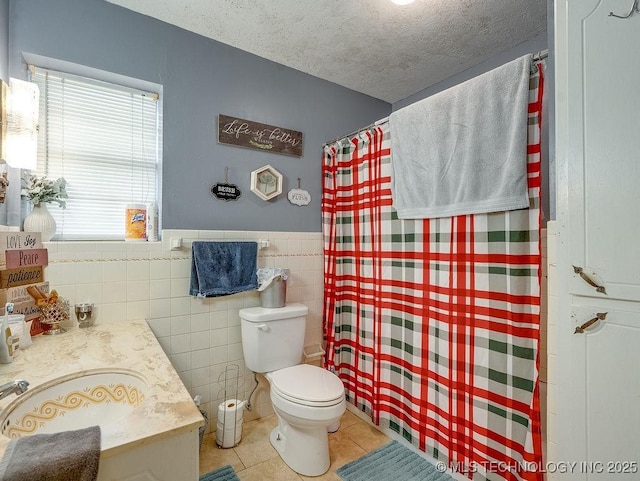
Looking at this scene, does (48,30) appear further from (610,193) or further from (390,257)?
(610,193)

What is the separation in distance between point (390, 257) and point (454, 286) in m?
0.41

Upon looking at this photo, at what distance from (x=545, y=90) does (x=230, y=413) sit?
214 centimetres

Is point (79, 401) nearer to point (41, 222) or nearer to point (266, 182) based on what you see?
point (41, 222)

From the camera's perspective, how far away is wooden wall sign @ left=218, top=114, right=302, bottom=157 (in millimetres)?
1912

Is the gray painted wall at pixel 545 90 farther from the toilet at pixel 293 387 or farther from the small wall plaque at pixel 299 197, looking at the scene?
the toilet at pixel 293 387

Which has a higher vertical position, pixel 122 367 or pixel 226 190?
A: pixel 226 190

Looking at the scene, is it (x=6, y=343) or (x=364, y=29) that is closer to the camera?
(x=6, y=343)

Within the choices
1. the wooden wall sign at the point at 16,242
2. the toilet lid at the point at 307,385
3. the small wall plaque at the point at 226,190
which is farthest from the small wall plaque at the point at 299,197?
the wooden wall sign at the point at 16,242

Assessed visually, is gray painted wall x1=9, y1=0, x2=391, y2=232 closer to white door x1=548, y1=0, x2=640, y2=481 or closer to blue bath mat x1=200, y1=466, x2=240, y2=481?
blue bath mat x1=200, y1=466, x2=240, y2=481

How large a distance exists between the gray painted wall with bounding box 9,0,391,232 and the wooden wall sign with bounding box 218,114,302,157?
4cm

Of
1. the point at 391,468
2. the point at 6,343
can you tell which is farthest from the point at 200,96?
the point at 391,468

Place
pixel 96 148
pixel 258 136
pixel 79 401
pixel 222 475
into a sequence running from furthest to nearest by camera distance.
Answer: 1. pixel 258 136
2. pixel 96 148
3. pixel 222 475
4. pixel 79 401

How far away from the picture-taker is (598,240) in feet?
2.79

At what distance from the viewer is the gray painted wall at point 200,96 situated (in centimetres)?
150
